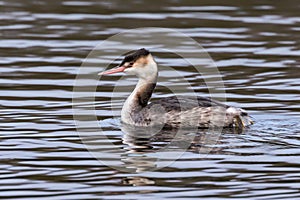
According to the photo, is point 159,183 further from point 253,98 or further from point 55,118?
point 253,98

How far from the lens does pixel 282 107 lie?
12148 mm

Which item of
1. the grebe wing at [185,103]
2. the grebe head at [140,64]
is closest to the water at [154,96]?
the grebe wing at [185,103]

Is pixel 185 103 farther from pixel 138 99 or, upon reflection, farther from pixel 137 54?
pixel 137 54

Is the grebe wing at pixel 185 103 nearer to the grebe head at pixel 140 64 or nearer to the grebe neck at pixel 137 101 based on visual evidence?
the grebe neck at pixel 137 101

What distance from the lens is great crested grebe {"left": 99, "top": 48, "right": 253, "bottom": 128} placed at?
1121cm

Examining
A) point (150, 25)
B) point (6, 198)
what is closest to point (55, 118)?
point (6, 198)

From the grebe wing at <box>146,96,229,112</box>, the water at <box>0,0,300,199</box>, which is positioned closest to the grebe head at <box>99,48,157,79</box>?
the grebe wing at <box>146,96,229,112</box>

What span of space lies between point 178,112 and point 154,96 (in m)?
2.07

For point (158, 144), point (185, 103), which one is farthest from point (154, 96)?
point (158, 144)

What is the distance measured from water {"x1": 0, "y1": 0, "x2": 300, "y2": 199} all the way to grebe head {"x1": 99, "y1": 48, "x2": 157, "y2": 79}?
695 mm

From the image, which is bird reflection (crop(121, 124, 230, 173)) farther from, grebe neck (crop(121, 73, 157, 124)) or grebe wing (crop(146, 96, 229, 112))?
grebe wing (crop(146, 96, 229, 112))

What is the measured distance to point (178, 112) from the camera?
11.3 m

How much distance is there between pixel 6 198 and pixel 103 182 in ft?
3.22

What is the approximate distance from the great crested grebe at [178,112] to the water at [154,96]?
0.27 meters
